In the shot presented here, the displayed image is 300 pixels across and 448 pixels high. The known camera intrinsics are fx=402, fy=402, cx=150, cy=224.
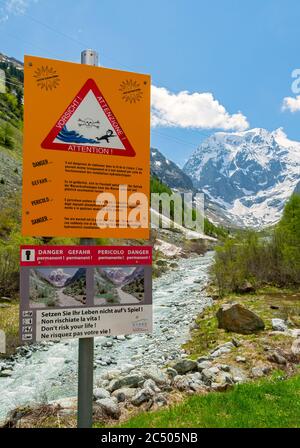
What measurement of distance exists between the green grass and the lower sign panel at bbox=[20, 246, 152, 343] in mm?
2127

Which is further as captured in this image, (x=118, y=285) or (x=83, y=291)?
(x=118, y=285)

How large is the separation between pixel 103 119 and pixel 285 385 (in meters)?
6.65

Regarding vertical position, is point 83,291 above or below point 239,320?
above

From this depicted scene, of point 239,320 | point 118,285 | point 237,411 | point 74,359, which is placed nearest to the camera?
point 118,285

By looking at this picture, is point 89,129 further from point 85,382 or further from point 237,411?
point 237,411

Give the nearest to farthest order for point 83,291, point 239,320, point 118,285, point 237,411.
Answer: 1. point 83,291
2. point 118,285
3. point 237,411
4. point 239,320

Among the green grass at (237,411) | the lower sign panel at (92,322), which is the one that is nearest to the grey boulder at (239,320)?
the green grass at (237,411)

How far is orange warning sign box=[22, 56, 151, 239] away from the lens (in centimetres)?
516

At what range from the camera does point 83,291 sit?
525 centimetres

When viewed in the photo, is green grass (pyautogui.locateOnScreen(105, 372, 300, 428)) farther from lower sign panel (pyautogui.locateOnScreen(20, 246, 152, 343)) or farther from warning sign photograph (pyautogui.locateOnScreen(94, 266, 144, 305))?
warning sign photograph (pyautogui.locateOnScreen(94, 266, 144, 305))

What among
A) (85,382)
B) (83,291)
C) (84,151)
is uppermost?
(84,151)

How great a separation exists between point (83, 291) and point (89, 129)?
2164 mm

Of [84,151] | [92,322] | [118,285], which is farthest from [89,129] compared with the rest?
[92,322]
